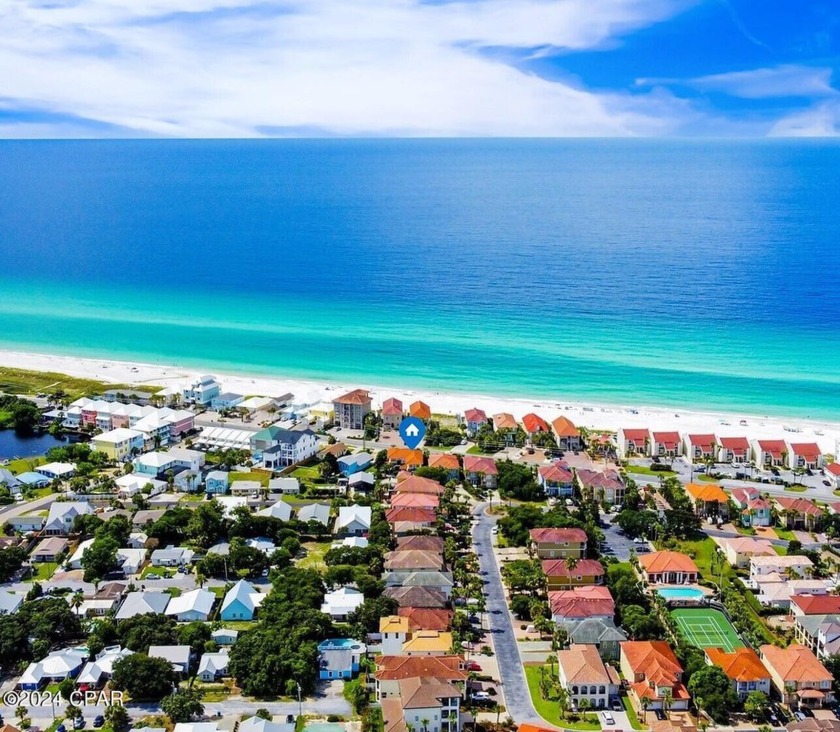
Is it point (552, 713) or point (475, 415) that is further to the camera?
point (475, 415)

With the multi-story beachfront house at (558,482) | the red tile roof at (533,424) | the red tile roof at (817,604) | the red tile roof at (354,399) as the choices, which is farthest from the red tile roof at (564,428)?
the red tile roof at (817,604)

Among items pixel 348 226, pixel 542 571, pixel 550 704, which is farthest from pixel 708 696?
pixel 348 226

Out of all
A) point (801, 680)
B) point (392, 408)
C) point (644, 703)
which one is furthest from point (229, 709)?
point (392, 408)

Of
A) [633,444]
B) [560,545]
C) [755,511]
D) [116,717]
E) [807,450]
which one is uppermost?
[807,450]

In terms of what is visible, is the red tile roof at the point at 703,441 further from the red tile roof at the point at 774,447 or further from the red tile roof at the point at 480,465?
the red tile roof at the point at 480,465

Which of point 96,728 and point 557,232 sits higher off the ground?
point 557,232

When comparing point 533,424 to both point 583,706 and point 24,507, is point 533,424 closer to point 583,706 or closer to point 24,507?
point 583,706

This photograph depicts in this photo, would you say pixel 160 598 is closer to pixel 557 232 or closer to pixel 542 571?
pixel 542 571
